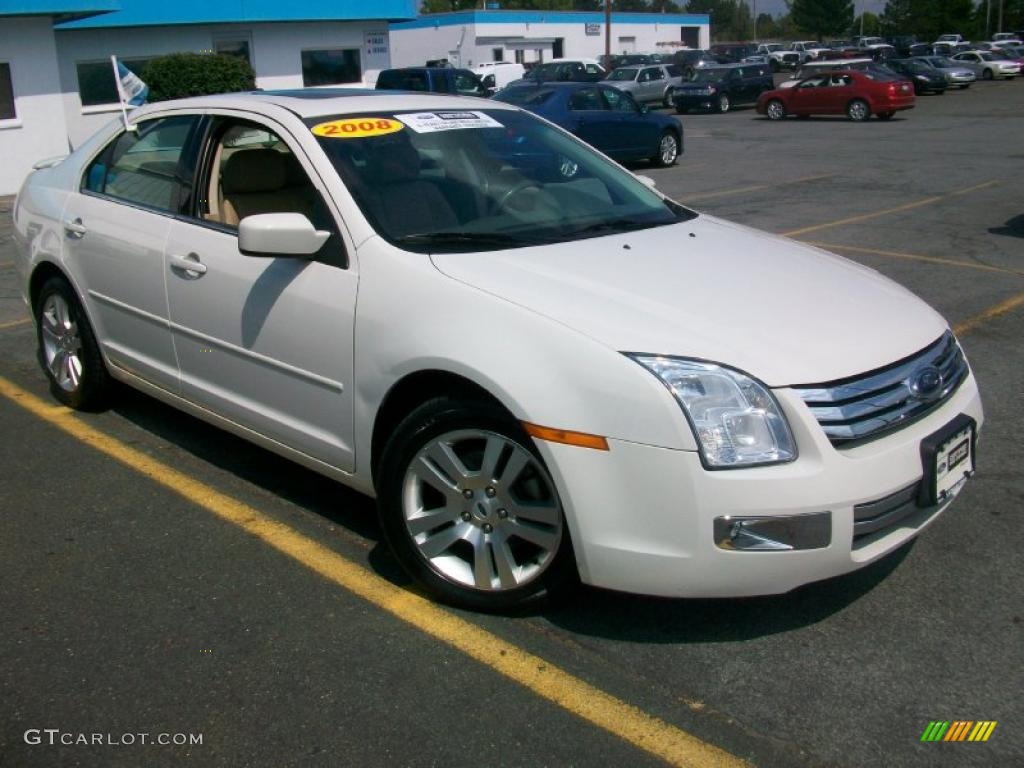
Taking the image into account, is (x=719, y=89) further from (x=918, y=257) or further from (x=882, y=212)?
(x=918, y=257)

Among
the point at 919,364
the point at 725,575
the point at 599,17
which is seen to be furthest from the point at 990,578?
the point at 599,17

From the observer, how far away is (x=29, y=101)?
1795 cm

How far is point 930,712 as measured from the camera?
297 centimetres

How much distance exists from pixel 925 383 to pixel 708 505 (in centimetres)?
92

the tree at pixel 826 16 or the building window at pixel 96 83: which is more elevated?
the tree at pixel 826 16

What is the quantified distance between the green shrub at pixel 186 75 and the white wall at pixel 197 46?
1.62 meters

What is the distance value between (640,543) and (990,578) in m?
1.47

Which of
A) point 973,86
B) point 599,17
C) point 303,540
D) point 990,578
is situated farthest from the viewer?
point 599,17

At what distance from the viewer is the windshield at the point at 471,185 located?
3.91 meters

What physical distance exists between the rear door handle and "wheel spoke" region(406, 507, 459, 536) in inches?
104

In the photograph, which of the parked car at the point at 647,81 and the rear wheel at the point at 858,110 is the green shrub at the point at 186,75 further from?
the parked car at the point at 647,81

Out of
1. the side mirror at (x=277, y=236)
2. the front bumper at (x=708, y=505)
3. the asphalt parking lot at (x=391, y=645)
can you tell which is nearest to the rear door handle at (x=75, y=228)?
the asphalt parking lot at (x=391, y=645)

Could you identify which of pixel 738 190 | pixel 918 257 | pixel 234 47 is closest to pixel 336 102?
pixel 918 257

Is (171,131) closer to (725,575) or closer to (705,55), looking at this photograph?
(725,575)
